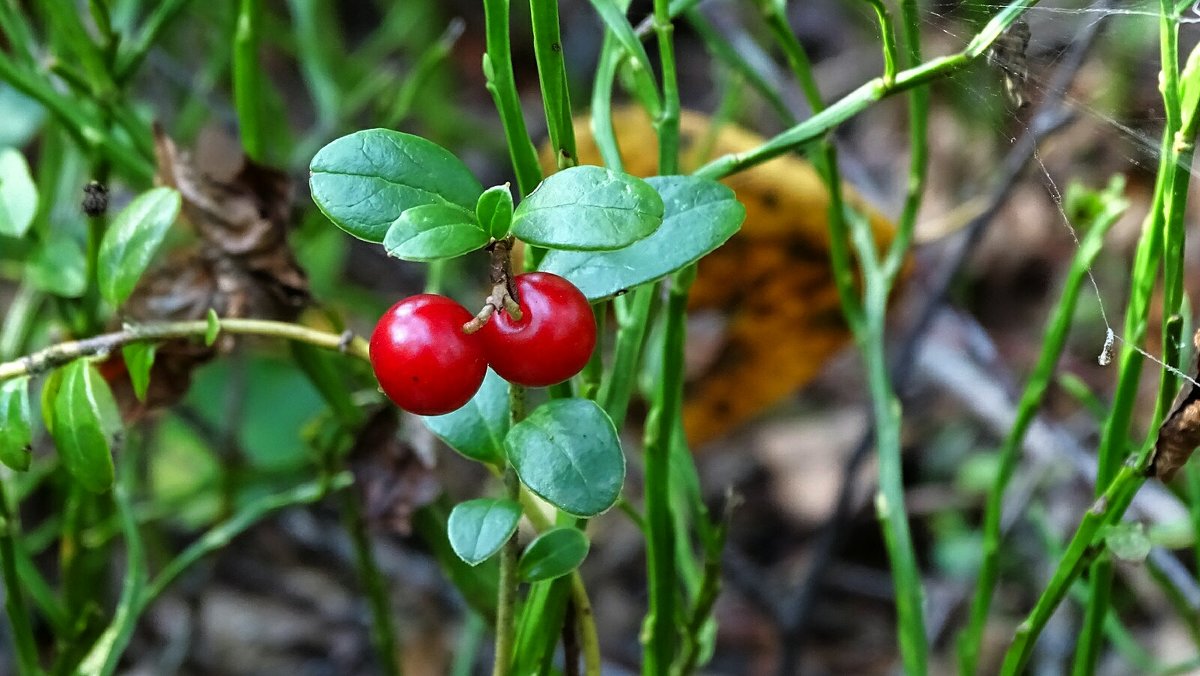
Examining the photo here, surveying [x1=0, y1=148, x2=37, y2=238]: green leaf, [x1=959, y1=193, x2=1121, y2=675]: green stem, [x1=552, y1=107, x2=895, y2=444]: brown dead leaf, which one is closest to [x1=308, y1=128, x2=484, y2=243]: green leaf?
[x1=0, y1=148, x2=37, y2=238]: green leaf

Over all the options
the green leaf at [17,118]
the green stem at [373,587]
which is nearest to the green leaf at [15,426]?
the green stem at [373,587]

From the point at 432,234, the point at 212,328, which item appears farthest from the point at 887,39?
the point at 212,328

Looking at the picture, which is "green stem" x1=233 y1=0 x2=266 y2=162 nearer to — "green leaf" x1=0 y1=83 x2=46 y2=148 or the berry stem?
the berry stem

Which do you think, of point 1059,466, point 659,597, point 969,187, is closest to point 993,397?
point 1059,466

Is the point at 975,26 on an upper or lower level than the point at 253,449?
upper

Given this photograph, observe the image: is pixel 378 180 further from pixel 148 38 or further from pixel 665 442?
pixel 148 38

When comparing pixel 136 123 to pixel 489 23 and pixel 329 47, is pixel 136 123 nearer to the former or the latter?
pixel 489 23
